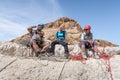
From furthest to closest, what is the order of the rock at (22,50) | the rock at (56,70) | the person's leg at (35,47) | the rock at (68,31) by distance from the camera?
1. the rock at (68,31)
2. the rock at (22,50)
3. the person's leg at (35,47)
4. the rock at (56,70)

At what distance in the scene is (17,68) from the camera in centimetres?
1057

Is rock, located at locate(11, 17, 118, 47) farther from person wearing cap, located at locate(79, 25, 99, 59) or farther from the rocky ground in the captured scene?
the rocky ground

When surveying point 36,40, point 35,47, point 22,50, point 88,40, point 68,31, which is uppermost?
point 68,31

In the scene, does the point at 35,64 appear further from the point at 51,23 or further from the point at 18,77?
the point at 51,23

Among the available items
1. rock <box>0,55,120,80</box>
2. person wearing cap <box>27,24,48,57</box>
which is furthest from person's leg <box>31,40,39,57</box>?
rock <box>0,55,120,80</box>

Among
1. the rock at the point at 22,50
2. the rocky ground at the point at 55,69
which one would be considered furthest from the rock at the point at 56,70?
the rock at the point at 22,50

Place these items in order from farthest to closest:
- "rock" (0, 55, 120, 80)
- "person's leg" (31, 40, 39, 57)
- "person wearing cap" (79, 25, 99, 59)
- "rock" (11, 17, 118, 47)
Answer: "rock" (11, 17, 118, 47) < "person's leg" (31, 40, 39, 57) < "person wearing cap" (79, 25, 99, 59) < "rock" (0, 55, 120, 80)

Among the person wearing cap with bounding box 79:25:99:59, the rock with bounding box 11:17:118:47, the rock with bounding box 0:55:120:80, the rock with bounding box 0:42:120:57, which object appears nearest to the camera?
the rock with bounding box 0:55:120:80

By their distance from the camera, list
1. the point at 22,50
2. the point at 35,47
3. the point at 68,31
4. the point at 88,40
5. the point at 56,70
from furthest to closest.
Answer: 1. the point at 68,31
2. the point at 22,50
3. the point at 35,47
4. the point at 88,40
5. the point at 56,70

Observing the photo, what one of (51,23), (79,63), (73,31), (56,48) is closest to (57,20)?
(51,23)

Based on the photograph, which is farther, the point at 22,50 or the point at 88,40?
the point at 22,50

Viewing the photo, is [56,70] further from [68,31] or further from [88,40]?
[68,31]

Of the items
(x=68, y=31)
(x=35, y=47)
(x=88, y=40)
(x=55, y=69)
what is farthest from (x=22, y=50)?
(x=68, y=31)

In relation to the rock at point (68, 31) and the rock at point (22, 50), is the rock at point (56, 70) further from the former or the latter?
the rock at point (68, 31)
